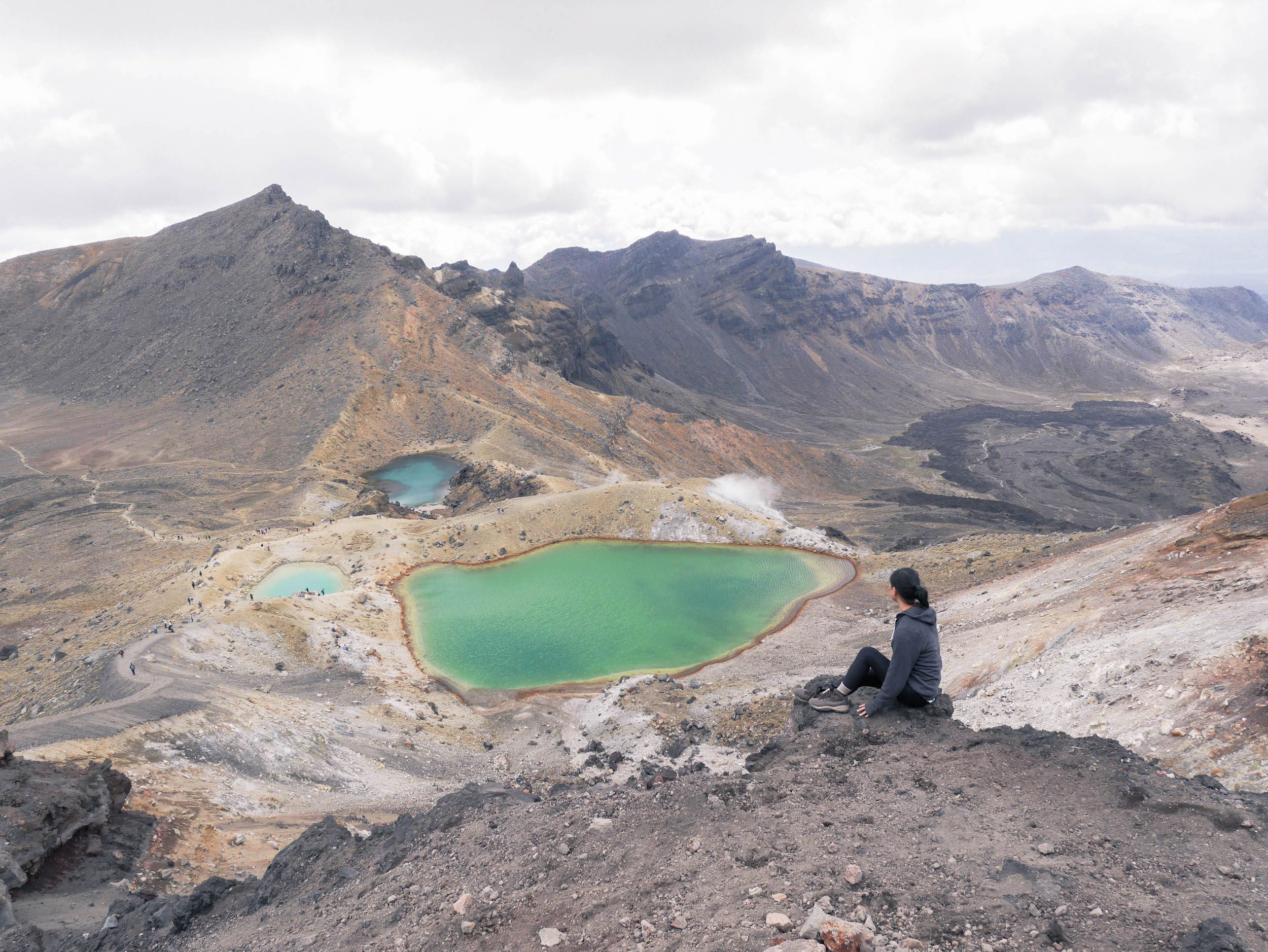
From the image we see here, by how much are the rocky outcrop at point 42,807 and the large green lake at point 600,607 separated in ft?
52.1

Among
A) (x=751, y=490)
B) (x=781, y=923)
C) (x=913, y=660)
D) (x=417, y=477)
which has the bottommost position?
(x=751, y=490)

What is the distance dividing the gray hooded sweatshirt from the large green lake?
22.0 m

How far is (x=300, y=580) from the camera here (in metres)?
38.8

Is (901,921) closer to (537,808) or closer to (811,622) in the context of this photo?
(537,808)

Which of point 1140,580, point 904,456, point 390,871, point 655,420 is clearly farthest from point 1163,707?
point 904,456

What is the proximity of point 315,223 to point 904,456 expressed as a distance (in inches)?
5104

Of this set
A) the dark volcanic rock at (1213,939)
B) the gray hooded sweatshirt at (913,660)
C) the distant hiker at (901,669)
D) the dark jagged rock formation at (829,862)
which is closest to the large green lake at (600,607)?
the dark jagged rock formation at (829,862)

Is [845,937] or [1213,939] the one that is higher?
[1213,939]

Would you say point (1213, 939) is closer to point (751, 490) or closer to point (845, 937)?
point (845, 937)

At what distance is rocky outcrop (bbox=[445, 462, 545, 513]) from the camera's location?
5719 cm

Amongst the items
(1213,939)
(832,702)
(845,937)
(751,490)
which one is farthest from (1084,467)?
(845,937)

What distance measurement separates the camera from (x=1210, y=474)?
11625cm

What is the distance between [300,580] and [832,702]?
118 ft

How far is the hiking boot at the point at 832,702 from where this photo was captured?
10945 millimetres
